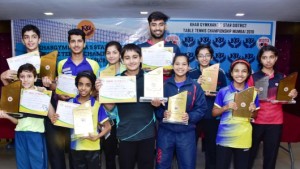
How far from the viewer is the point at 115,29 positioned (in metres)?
6.07

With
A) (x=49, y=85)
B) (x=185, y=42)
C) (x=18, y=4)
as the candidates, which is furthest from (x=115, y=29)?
(x=49, y=85)

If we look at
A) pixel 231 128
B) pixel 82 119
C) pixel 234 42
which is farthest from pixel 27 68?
pixel 234 42

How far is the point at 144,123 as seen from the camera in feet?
8.19

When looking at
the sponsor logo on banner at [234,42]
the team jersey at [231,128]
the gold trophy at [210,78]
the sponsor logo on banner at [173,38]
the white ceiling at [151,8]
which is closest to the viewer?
the team jersey at [231,128]

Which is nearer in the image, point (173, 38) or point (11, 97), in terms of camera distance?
point (11, 97)

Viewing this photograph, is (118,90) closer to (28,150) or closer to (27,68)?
(27,68)

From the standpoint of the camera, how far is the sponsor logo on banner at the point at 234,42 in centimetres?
623

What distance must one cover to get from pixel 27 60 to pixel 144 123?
4.02 feet

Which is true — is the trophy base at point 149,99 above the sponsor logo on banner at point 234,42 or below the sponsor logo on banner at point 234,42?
below

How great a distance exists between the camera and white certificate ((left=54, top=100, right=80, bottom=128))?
247 centimetres

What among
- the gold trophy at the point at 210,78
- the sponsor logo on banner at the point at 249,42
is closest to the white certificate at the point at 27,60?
the gold trophy at the point at 210,78

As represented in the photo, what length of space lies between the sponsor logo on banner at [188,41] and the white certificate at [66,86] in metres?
3.88

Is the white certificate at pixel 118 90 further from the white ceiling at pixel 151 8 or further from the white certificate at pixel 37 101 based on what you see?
the white ceiling at pixel 151 8

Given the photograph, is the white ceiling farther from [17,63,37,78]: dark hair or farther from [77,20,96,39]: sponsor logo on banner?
[17,63,37,78]: dark hair
